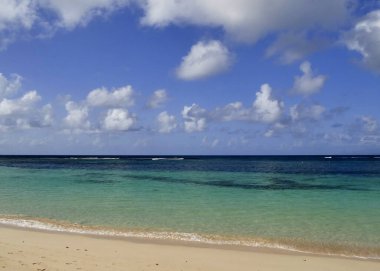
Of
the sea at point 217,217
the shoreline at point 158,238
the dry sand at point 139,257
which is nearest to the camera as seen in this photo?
the dry sand at point 139,257

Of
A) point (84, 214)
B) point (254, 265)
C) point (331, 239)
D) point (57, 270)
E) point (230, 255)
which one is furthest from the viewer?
point (84, 214)

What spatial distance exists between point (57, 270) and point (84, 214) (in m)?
10.6

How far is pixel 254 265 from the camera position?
12.2m

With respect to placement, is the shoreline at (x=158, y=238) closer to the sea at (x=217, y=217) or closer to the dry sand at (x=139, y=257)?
the sea at (x=217, y=217)

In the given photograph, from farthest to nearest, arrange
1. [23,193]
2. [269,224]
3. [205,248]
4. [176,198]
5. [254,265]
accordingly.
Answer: [23,193], [176,198], [269,224], [205,248], [254,265]

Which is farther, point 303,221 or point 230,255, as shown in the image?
point 303,221

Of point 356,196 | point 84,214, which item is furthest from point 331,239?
point 356,196

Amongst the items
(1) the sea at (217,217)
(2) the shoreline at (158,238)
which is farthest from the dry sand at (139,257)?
(1) the sea at (217,217)

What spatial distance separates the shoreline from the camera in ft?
47.2

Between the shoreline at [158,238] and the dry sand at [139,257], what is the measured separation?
0.36 m

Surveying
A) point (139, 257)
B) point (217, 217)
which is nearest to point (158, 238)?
point (139, 257)

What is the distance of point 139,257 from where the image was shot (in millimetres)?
12602

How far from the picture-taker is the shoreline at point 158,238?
14375 mm

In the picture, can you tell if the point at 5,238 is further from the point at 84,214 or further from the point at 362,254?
the point at 362,254
